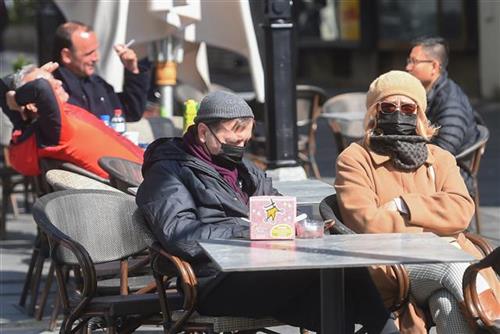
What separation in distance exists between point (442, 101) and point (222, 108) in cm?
272

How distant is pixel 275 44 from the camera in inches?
295

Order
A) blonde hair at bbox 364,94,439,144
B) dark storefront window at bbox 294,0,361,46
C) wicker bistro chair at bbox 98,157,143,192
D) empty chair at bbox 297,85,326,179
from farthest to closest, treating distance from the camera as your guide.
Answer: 1. dark storefront window at bbox 294,0,361,46
2. empty chair at bbox 297,85,326,179
3. wicker bistro chair at bbox 98,157,143,192
4. blonde hair at bbox 364,94,439,144

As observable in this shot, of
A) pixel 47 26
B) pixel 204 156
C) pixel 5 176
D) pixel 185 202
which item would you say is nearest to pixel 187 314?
pixel 185 202

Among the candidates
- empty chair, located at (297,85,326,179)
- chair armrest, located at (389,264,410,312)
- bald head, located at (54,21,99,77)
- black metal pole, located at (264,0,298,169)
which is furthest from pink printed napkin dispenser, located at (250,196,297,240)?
empty chair, located at (297,85,326,179)

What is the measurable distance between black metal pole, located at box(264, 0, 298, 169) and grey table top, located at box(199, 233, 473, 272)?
3.00 meters

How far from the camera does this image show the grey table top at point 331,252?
404 centimetres

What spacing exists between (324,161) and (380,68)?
934 centimetres

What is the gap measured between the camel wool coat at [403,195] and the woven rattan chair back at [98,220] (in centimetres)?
84

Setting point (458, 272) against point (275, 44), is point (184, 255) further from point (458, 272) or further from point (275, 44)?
point (275, 44)

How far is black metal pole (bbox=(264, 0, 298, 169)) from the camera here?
294 inches

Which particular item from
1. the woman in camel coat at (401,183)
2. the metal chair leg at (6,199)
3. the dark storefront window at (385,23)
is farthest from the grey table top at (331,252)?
the dark storefront window at (385,23)

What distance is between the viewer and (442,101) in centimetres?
750

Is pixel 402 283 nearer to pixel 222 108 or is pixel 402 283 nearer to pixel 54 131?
pixel 222 108

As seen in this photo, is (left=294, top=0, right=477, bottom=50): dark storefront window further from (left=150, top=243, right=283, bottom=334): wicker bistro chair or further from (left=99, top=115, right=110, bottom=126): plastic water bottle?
(left=150, top=243, right=283, bottom=334): wicker bistro chair
